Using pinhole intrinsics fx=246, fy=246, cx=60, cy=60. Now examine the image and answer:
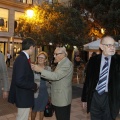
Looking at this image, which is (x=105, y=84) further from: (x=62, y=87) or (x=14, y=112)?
(x=14, y=112)

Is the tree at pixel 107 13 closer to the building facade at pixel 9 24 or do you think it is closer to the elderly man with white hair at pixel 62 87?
the building facade at pixel 9 24

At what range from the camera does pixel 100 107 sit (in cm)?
381

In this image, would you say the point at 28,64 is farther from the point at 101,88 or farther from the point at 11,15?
the point at 11,15

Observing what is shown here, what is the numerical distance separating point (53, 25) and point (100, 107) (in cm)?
1435

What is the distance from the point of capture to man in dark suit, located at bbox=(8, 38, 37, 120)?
3598 mm

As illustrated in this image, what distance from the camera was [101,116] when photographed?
3906mm

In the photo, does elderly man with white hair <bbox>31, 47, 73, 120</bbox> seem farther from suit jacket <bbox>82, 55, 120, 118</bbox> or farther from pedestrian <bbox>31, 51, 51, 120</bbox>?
pedestrian <bbox>31, 51, 51, 120</bbox>

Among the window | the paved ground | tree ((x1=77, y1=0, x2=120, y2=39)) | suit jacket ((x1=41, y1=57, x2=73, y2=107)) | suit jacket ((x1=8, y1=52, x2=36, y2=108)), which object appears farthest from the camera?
the window

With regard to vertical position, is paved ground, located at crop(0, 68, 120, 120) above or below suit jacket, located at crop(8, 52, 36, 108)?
below

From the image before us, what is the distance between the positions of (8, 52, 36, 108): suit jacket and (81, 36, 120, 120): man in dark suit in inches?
36.5

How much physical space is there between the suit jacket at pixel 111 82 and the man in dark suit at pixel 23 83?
2.86 feet

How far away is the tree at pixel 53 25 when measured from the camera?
56.8 feet

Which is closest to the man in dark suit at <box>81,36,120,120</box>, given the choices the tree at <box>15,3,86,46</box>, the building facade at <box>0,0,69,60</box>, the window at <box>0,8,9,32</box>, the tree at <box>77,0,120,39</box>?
the tree at <box>15,3,86,46</box>

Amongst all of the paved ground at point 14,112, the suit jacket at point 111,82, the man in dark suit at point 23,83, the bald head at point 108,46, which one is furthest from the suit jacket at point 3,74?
the paved ground at point 14,112
